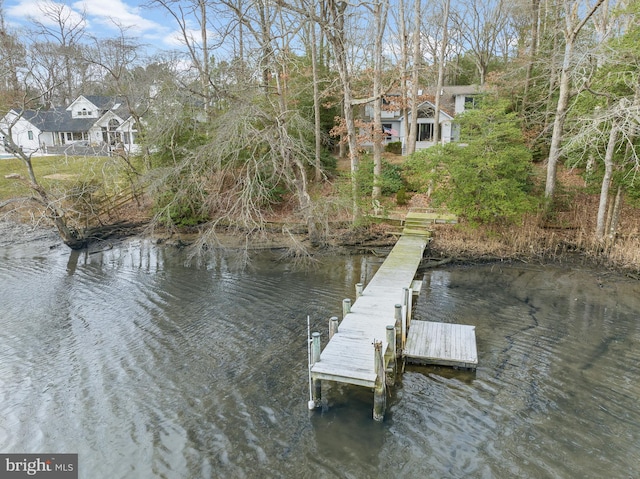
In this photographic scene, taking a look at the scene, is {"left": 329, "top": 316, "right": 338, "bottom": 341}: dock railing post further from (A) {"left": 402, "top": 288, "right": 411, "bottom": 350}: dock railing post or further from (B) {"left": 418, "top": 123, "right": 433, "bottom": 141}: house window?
(B) {"left": 418, "top": 123, "right": 433, "bottom": 141}: house window

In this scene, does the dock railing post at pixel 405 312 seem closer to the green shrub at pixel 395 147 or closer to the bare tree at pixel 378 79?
the bare tree at pixel 378 79

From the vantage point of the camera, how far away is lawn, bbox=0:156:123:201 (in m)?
19.2

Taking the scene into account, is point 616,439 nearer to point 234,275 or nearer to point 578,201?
point 234,275

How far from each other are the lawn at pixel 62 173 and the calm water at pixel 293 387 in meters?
7.26

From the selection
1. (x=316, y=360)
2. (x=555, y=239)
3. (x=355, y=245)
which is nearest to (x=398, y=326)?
(x=316, y=360)

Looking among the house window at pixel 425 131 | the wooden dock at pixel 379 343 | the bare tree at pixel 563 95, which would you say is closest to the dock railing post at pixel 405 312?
the wooden dock at pixel 379 343

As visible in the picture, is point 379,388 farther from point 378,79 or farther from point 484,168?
point 378,79

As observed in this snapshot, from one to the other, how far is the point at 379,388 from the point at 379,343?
77 centimetres

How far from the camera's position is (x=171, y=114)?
1852cm

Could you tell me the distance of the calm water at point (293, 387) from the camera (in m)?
6.26

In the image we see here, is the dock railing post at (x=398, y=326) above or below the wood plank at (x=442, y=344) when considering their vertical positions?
above

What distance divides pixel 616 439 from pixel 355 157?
530 inches

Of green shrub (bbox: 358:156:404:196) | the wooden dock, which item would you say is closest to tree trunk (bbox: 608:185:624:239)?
the wooden dock

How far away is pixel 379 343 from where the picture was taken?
6895 millimetres
